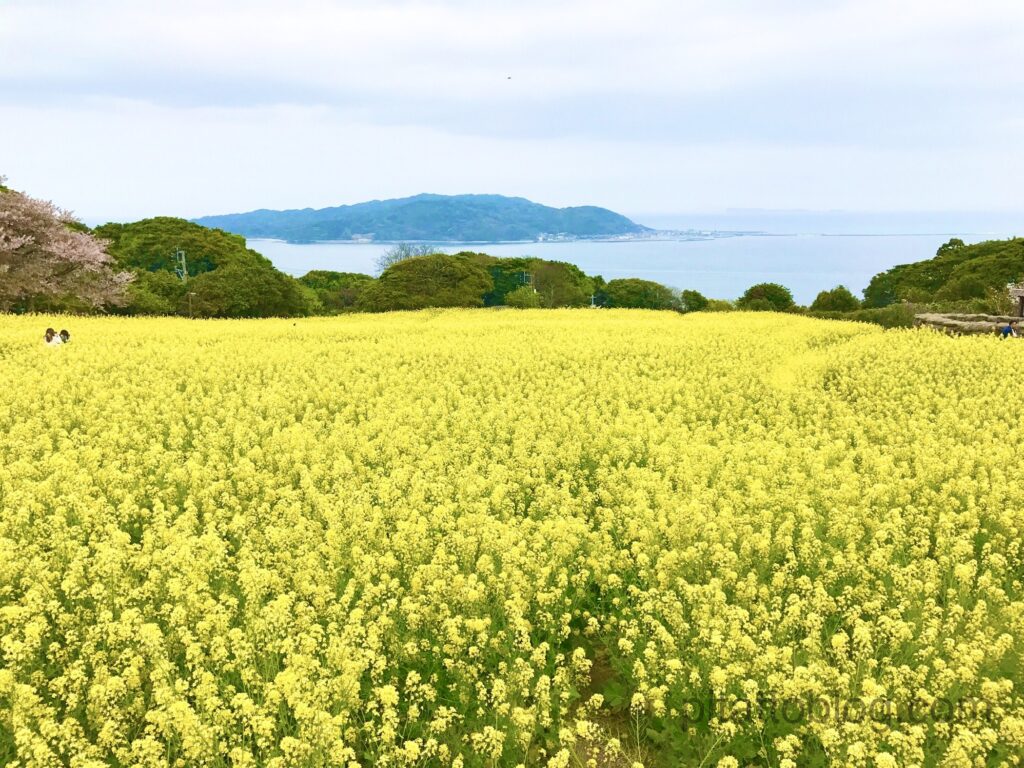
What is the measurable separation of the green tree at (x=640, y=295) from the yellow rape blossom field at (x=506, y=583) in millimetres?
66365

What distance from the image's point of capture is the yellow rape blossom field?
4625 millimetres

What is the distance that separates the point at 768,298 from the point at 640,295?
59.1 ft

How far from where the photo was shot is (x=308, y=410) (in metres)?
13.0

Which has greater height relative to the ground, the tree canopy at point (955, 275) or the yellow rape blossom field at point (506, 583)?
the tree canopy at point (955, 275)

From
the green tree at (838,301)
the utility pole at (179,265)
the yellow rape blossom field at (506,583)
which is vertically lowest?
the yellow rape blossom field at (506,583)

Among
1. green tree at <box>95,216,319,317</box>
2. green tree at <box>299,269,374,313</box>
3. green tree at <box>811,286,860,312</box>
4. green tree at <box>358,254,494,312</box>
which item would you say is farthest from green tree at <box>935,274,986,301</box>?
green tree at <box>299,269,374,313</box>

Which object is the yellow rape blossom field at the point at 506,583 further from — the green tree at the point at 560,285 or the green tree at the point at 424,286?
the green tree at the point at 560,285

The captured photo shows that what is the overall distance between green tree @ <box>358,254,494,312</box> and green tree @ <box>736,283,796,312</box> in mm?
27142

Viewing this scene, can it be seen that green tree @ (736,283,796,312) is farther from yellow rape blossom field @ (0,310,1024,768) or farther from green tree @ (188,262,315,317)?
yellow rape blossom field @ (0,310,1024,768)

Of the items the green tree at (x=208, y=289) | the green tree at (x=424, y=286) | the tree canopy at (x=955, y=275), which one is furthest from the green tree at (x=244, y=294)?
the tree canopy at (x=955, y=275)

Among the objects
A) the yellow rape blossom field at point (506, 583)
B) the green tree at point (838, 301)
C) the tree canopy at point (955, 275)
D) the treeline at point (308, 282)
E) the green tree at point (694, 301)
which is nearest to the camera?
the yellow rape blossom field at point (506, 583)

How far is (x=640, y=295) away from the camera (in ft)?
261

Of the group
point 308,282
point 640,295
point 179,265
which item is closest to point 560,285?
point 640,295

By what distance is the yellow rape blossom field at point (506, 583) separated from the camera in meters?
4.62
